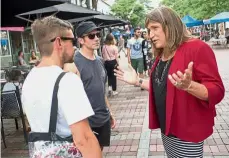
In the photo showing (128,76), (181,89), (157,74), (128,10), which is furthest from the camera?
(128,10)

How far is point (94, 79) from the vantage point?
3.31 metres

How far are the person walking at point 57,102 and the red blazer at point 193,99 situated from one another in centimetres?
69

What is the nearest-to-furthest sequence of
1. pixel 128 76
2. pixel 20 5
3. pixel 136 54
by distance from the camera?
pixel 128 76
pixel 20 5
pixel 136 54

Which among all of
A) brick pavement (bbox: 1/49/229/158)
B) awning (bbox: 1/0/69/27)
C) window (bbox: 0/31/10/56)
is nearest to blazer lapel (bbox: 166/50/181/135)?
brick pavement (bbox: 1/49/229/158)

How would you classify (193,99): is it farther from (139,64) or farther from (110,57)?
(139,64)

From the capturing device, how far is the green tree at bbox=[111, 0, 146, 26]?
45719 millimetres

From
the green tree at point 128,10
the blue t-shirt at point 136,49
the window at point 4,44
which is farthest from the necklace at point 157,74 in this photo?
the green tree at point 128,10

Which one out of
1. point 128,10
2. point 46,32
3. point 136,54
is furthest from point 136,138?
point 128,10

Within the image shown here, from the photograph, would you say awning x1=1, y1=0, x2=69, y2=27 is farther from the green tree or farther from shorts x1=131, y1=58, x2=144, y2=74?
the green tree

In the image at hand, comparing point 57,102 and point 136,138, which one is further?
point 136,138

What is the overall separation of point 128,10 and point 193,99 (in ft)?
153

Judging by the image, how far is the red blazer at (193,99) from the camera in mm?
2225

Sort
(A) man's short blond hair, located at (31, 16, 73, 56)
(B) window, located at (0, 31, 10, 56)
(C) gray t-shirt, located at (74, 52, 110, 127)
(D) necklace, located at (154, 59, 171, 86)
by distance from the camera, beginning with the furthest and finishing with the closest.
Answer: (B) window, located at (0, 31, 10, 56)
(C) gray t-shirt, located at (74, 52, 110, 127)
(D) necklace, located at (154, 59, 171, 86)
(A) man's short blond hair, located at (31, 16, 73, 56)

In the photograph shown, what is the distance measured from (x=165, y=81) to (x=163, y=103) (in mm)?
164
